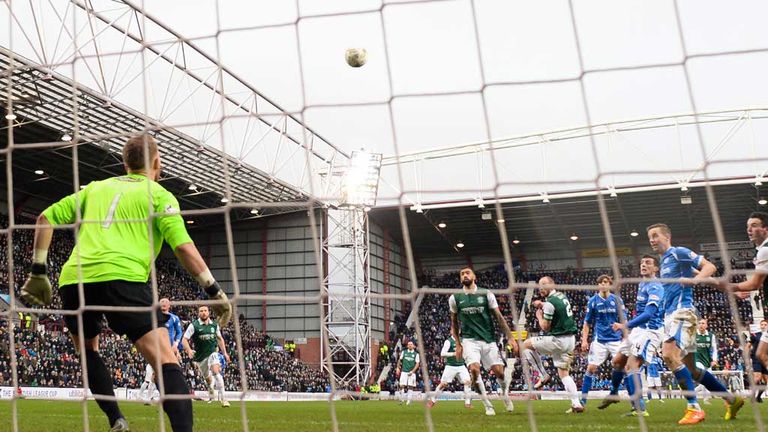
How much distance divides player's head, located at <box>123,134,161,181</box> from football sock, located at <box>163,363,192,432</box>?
949mm

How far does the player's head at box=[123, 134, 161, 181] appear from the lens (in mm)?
3527

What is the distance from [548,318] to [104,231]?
615 centimetres

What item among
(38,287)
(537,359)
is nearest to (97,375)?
(38,287)

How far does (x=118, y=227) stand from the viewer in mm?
3453

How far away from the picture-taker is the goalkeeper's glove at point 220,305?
3.29 m

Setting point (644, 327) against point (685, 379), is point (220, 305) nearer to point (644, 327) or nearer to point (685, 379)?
point (685, 379)

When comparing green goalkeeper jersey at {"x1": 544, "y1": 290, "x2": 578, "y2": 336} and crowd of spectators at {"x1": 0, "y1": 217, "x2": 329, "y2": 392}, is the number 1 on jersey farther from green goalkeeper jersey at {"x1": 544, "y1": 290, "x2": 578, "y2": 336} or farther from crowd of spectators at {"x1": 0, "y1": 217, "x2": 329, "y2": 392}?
crowd of spectators at {"x1": 0, "y1": 217, "x2": 329, "y2": 392}

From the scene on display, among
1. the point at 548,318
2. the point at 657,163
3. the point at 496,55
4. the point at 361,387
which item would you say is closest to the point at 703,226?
the point at 657,163

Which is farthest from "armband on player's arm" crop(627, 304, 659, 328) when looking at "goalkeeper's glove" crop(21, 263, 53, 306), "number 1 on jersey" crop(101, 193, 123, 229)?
"goalkeeper's glove" crop(21, 263, 53, 306)

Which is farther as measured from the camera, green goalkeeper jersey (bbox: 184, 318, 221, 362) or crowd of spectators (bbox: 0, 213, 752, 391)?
crowd of spectators (bbox: 0, 213, 752, 391)

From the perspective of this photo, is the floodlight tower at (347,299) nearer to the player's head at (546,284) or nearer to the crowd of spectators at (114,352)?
the crowd of spectators at (114,352)

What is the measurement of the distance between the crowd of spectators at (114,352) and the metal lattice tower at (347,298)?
1.20 meters

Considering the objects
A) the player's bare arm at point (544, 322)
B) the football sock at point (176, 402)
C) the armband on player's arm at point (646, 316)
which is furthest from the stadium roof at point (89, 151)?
the football sock at point (176, 402)

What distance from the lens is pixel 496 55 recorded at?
4.56 m
